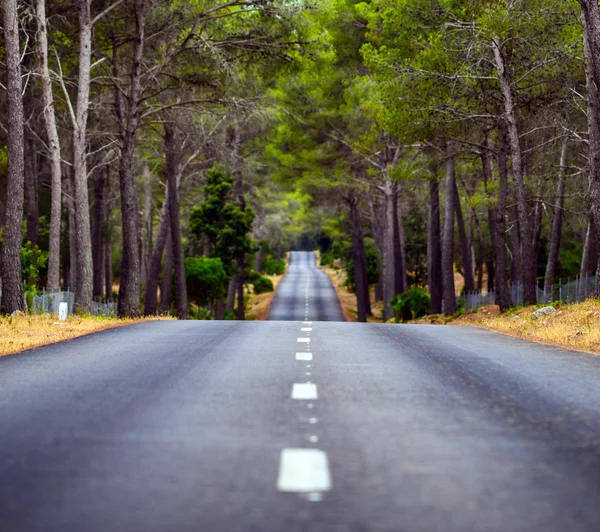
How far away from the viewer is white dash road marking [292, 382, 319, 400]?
8.99 meters

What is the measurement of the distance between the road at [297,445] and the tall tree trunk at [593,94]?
11.9 m

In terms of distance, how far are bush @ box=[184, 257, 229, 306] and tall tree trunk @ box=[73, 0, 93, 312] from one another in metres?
23.6

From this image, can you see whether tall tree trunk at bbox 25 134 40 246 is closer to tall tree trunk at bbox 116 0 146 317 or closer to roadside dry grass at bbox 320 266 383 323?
tall tree trunk at bbox 116 0 146 317

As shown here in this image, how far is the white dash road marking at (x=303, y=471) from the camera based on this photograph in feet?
17.2

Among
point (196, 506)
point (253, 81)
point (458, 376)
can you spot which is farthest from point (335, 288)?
point (196, 506)

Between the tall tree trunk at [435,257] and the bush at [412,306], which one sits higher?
the tall tree trunk at [435,257]

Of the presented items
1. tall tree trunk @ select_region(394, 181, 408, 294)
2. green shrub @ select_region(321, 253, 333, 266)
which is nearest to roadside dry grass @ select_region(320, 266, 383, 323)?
tall tree trunk @ select_region(394, 181, 408, 294)

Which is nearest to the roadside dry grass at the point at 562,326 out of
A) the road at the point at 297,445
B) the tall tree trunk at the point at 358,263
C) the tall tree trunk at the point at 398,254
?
the road at the point at 297,445

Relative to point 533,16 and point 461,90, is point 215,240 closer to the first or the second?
point 461,90

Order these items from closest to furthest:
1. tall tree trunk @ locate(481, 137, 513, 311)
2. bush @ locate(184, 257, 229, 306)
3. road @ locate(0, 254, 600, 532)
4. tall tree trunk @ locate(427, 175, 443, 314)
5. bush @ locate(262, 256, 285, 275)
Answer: road @ locate(0, 254, 600, 532) < tall tree trunk @ locate(481, 137, 513, 311) < tall tree trunk @ locate(427, 175, 443, 314) < bush @ locate(184, 257, 229, 306) < bush @ locate(262, 256, 285, 275)

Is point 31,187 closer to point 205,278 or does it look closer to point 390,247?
point 205,278

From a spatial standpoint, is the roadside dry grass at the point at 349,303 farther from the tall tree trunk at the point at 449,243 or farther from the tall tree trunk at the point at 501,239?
the tall tree trunk at the point at 501,239

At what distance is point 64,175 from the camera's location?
49.8m

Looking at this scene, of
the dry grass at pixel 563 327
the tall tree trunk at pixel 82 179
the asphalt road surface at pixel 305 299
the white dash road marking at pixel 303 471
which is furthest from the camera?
the asphalt road surface at pixel 305 299
